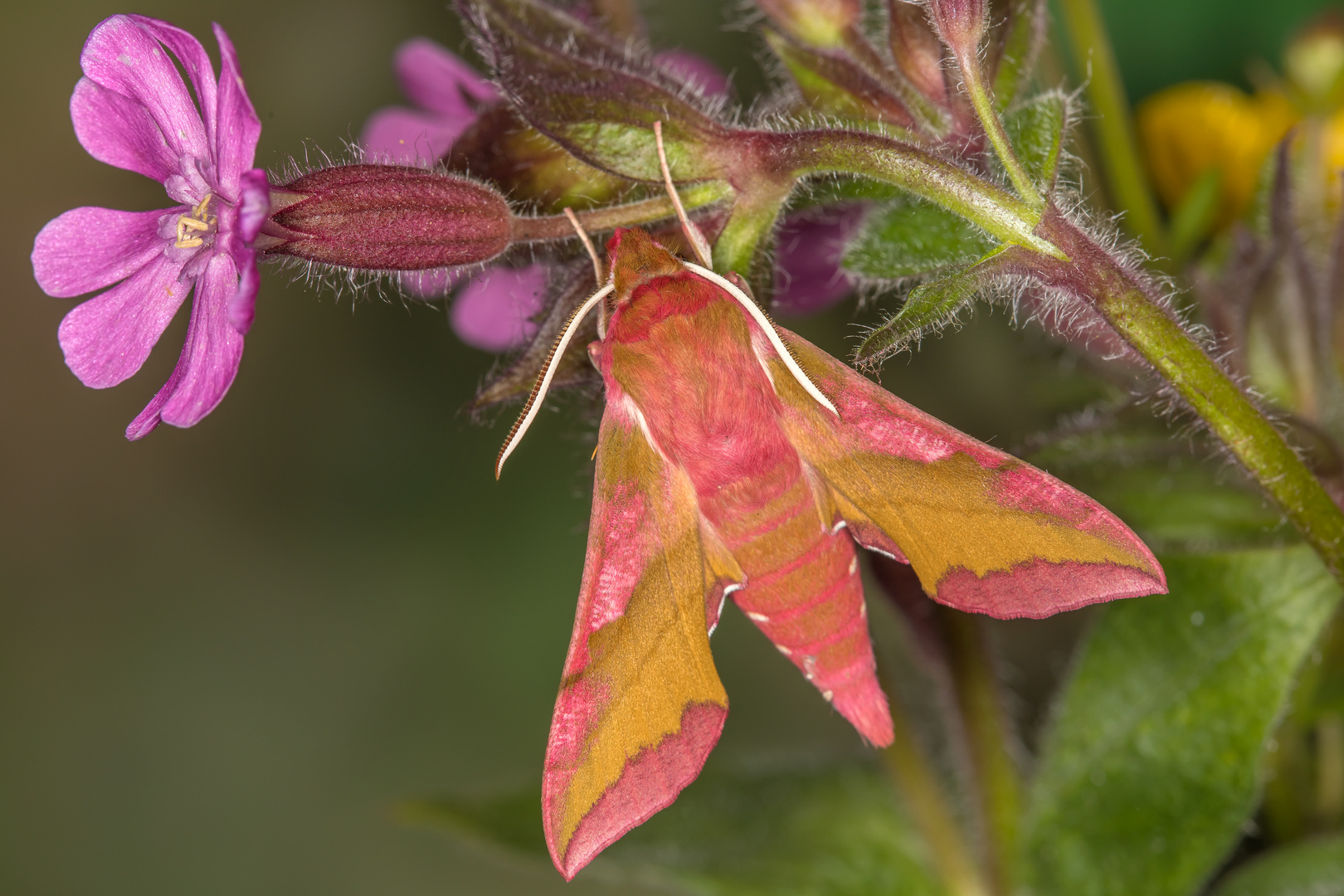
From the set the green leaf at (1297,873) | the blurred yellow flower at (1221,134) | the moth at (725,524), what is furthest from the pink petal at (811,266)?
the green leaf at (1297,873)

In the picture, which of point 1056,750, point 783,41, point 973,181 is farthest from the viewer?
point 1056,750

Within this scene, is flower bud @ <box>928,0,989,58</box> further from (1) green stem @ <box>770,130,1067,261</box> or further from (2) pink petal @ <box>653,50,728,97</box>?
(2) pink petal @ <box>653,50,728,97</box>

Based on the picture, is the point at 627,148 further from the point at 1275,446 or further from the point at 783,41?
the point at 1275,446

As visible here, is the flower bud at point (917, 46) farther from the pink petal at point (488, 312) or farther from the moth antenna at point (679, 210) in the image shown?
the pink petal at point (488, 312)

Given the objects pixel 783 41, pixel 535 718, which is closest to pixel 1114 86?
pixel 783 41

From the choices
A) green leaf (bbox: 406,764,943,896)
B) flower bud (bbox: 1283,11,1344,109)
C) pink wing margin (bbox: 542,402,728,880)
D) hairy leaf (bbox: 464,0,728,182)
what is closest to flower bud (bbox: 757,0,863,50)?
hairy leaf (bbox: 464,0,728,182)

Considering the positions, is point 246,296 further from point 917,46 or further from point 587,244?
point 917,46

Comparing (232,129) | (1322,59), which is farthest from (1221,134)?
(232,129)
